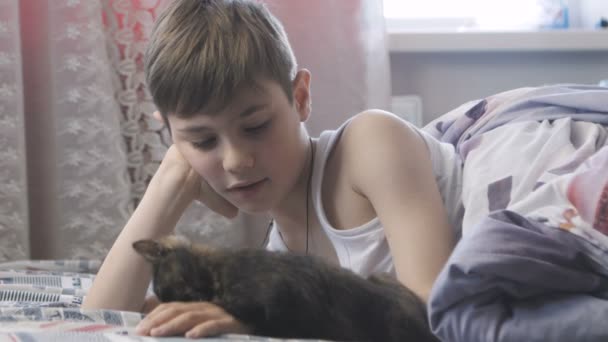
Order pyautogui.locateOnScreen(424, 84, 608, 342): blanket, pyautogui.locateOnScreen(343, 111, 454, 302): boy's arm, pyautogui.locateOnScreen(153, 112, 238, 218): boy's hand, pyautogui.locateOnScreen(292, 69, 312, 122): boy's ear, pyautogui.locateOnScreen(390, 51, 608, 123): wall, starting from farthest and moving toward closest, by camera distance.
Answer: pyautogui.locateOnScreen(390, 51, 608, 123): wall
pyautogui.locateOnScreen(153, 112, 238, 218): boy's hand
pyautogui.locateOnScreen(292, 69, 312, 122): boy's ear
pyautogui.locateOnScreen(343, 111, 454, 302): boy's arm
pyautogui.locateOnScreen(424, 84, 608, 342): blanket

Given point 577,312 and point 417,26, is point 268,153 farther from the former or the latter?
point 417,26

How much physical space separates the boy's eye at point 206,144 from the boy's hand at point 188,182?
0.21m

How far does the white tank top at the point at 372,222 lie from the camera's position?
1193 mm

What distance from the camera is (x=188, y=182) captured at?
1358mm

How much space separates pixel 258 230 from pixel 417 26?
0.82 m

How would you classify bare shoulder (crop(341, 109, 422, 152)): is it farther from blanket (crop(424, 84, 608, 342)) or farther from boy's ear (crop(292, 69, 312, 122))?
blanket (crop(424, 84, 608, 342))

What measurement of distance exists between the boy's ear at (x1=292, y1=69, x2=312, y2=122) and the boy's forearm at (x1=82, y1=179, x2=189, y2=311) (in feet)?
0.89

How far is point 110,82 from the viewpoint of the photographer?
1.79 m

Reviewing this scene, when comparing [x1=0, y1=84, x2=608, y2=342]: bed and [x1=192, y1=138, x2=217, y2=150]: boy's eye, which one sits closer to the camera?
[x1=0, y1=84, x2=608, y2=342]: bed

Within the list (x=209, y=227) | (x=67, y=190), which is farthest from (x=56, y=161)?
(x=209, y=227)

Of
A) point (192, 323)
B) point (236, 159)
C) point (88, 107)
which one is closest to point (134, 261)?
point (236, 159)

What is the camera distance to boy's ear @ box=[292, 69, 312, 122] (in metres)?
1.25

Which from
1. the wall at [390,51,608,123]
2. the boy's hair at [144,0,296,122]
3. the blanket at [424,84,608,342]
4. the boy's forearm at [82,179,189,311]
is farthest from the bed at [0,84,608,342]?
the wall at [390,51,608,123]

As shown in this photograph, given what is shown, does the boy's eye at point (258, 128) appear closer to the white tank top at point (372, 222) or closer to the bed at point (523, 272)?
the white tank top at point (372, 222)
